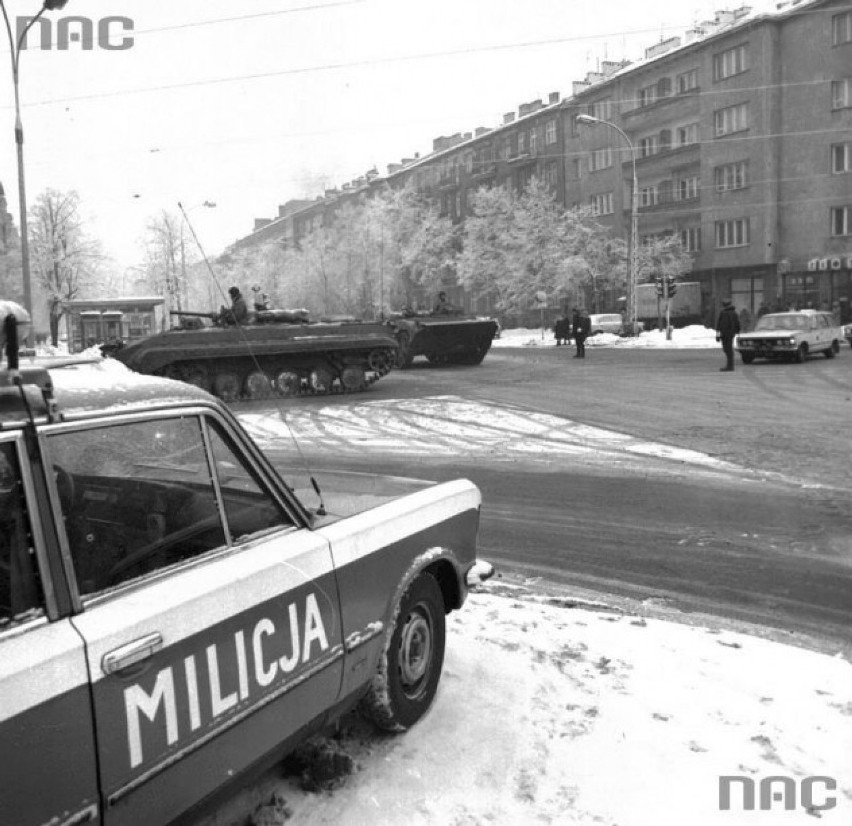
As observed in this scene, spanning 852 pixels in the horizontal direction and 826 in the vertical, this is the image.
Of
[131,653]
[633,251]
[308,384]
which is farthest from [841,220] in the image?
[131,653]

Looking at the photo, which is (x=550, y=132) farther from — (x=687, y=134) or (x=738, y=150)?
(x=738, y=150)

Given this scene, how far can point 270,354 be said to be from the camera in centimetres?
Result: 1873

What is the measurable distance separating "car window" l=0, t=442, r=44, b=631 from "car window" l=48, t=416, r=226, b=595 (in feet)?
0.39

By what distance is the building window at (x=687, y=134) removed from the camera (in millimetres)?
46312

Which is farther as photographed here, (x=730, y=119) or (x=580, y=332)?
(x=730, y=119)

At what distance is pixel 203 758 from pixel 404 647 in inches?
46.1

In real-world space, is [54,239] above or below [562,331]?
above

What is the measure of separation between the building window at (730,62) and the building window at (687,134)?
2816 millimetres

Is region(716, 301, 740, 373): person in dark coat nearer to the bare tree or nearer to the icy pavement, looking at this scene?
the icy pavement

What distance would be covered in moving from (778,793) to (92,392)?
2536mm

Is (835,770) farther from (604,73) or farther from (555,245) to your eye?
(604,73)

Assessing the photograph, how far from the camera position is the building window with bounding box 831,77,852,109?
1523 inches

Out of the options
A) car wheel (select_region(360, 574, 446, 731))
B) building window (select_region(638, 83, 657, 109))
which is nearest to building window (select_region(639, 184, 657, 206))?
building window (select_region(638, 83, 657, 109))

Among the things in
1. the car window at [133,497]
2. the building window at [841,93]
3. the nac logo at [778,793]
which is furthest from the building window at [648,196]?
the car window at [133,497]
